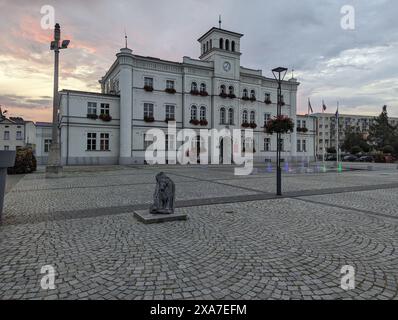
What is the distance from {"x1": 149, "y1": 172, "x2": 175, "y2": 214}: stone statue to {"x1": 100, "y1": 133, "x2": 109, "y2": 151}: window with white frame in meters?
27.9

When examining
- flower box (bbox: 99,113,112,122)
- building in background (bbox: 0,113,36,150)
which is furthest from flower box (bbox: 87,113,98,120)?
building in background (bbox: 0,113,36,150)

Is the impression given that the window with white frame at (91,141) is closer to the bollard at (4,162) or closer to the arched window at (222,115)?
the arched window at (222,115)

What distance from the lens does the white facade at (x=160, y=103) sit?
31.5 metres

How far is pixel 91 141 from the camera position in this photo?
3203cm

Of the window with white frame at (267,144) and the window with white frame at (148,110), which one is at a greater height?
the window with white frame at (148,110)

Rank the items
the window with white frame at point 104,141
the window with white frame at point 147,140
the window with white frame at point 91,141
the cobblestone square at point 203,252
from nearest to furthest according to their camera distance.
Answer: the cobblestone square at point 203,252 → the window with white frame at point 91,141 → the window with white frame at point 104,141 → the window with white frame at point 147,140

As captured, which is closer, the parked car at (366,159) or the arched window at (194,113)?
the arched window at (194,113)

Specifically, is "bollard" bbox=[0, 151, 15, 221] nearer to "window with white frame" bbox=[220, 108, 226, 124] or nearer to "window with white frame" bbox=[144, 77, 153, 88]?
"window with white frame" bbox=[144, 77, 153, 88]

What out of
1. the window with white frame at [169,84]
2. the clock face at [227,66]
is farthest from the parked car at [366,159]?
the window with white frame at [169,84]

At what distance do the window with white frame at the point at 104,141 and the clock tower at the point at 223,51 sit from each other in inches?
690

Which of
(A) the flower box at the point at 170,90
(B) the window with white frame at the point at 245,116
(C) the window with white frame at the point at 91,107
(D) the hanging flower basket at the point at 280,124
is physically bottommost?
(D) the hanging flower basket at the point at 280,124

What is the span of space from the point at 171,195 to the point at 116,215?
1668 millimetres

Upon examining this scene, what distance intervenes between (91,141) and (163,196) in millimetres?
28002
